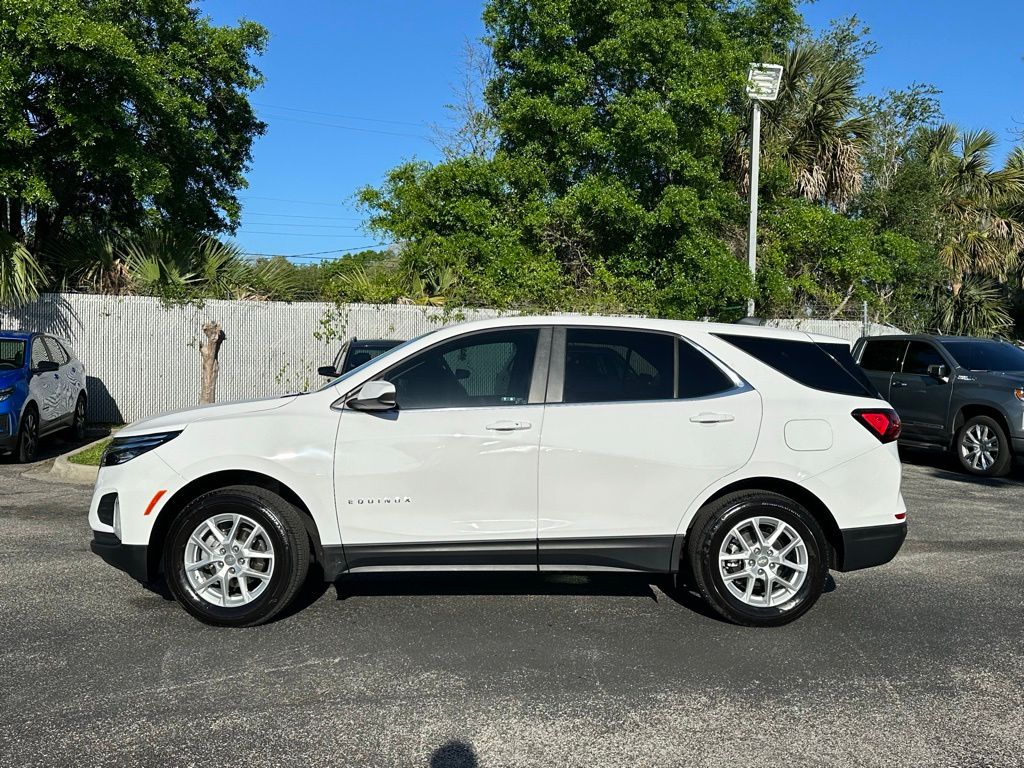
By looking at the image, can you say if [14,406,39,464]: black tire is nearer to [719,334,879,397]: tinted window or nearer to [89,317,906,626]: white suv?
[89,317,906,626]: white suv

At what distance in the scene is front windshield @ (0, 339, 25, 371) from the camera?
1120 cm

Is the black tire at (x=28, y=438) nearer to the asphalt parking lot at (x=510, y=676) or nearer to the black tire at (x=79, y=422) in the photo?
the black tire at (x=79, y=422)

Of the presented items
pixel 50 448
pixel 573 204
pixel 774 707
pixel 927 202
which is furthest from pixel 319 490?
pixel 927 202

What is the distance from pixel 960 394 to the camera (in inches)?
460

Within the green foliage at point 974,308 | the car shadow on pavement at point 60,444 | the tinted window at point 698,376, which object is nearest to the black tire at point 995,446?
the tinted window at point 698,376

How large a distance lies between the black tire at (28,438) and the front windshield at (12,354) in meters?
0.55

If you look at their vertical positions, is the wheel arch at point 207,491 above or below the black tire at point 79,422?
above

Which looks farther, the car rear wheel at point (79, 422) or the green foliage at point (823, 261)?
the green foliage at point (823, 261)

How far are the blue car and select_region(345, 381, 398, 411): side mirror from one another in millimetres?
7507

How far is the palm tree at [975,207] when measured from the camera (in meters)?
25.1

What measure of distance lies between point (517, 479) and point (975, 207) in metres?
25.0

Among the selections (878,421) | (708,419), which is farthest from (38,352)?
(878,421)

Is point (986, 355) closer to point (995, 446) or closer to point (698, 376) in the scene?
point (995, 446)

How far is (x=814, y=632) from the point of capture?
513 cm
